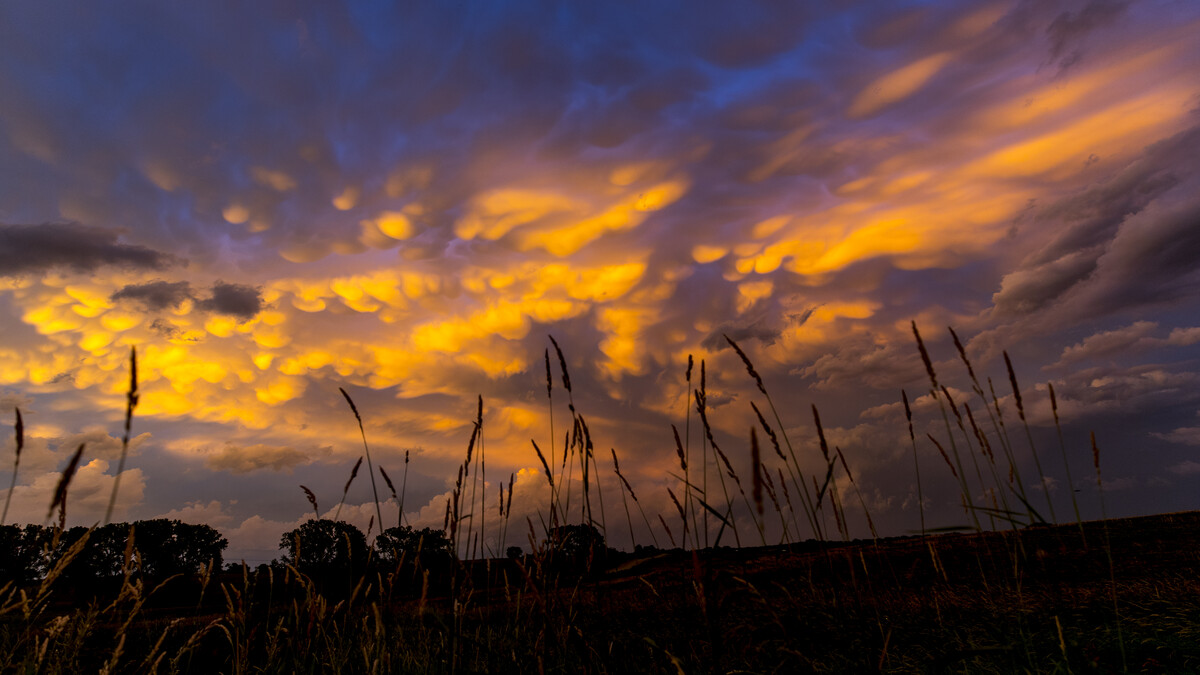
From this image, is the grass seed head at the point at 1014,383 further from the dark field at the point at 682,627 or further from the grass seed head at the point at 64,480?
the grass seed head at the point at 64,480

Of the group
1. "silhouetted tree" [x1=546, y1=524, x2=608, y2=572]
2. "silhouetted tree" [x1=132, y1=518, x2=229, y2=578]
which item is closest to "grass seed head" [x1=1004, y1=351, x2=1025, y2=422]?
"silhouetted tree" [x1=546, y1=524, x2=608, y2=572]

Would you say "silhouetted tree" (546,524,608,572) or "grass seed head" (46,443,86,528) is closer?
"grass seed head" (46,443,86,528)

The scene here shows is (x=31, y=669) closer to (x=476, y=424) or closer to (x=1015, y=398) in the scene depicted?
(x=476, y=424)

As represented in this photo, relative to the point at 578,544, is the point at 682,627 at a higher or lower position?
lower

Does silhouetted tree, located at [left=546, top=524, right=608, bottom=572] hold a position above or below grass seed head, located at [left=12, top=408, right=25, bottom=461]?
below

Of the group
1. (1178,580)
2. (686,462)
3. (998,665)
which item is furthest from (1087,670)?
(1178,580)

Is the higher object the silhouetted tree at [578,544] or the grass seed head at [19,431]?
the grass seed head at [19,431]

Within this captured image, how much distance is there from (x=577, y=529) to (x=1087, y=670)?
98.2 inches

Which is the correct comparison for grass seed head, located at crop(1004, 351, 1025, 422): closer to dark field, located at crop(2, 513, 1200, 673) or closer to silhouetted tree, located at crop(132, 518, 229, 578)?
dark field, located at crop(2, 513, 1200, 673)

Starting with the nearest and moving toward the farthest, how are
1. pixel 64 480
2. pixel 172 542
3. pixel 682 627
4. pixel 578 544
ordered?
pixel 64 480
pixel 682 627
pixel 578 544
pixel 172 542

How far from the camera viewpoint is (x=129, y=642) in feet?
21.8

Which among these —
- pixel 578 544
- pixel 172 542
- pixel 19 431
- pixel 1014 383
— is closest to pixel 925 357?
pixel 1014 383

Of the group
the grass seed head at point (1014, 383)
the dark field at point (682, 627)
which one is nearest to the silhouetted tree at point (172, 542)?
the dark field at point (682, 627)

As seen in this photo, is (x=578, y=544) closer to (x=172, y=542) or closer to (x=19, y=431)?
(x=19, y=431)
